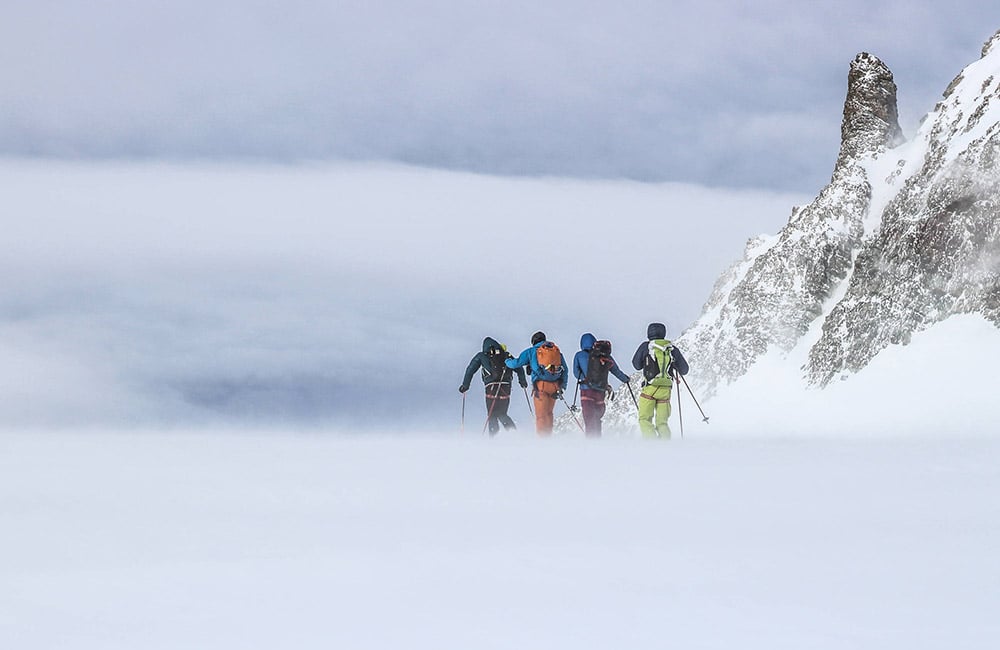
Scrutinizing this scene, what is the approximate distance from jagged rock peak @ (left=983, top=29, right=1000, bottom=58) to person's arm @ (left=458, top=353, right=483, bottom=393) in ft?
186

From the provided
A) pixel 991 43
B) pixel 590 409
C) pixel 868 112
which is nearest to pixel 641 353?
pixel 590 409

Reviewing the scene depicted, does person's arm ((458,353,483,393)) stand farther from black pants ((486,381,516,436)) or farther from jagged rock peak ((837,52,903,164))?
jagged rock peak ((837,52,903,164))

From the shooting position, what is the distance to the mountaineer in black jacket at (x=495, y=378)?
21016 millimetres

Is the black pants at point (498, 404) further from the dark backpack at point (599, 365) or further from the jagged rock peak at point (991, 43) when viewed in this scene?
the jagged rock peak at point (991, 43)

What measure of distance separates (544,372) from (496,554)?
1300cm

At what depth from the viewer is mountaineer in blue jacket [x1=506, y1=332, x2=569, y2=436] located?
2014cm

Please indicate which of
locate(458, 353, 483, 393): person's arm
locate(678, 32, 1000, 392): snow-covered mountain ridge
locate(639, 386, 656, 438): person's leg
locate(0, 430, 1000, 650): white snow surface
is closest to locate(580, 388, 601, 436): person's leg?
locate(639, 386, 656, 438): person's leg

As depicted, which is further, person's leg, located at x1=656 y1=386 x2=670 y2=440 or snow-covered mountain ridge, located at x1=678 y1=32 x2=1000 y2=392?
snow-covered mountain ridge, located at x1=678 y1=32 x2=1000 y2=392

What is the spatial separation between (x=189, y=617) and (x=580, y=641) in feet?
6.79

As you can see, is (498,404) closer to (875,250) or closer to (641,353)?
(641,353)

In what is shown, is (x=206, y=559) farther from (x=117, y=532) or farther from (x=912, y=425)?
(x=912, y=425)

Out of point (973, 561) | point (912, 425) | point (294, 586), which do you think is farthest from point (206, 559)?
point (912, 425)

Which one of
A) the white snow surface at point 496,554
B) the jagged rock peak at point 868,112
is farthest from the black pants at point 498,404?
the jagged rock peak at point 868,112

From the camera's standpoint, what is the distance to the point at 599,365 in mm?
19578
